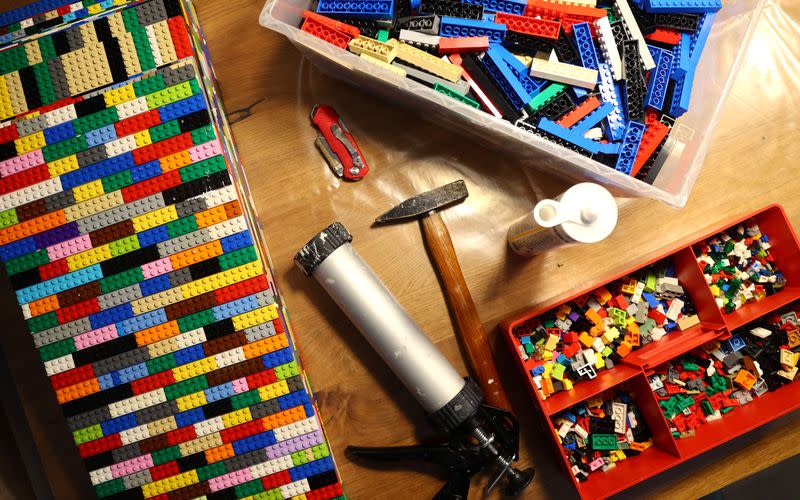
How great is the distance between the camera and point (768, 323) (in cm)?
104

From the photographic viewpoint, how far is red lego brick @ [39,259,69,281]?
921mm

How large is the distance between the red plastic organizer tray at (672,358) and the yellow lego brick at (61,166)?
2.55 feet

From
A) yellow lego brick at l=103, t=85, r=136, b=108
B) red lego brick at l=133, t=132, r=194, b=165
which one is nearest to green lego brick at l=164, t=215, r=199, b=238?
red lego brick at l=133, t=132, r=194, b=165

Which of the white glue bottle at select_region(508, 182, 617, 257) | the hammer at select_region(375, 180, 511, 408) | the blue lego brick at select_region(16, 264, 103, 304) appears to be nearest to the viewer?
the white glue bottle at select_region(508, 182, 617, 257)

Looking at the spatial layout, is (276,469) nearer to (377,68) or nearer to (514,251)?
(514,251)

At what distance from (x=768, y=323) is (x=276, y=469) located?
94 centimetres

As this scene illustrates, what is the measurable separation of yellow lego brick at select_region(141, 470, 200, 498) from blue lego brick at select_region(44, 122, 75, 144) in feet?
1.95

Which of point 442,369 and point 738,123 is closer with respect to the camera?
point 442,369

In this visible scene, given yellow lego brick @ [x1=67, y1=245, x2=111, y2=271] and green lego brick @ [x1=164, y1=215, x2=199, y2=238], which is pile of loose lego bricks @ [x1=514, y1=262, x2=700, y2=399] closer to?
green lego brick @ [x1=164, y1=215, x2=199, y2=238]

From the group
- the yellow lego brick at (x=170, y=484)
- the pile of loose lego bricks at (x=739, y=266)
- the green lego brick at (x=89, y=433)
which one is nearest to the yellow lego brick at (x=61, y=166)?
the green lego brick at (x=89, y=433)

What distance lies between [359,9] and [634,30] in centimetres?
52

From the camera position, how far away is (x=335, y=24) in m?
1.01

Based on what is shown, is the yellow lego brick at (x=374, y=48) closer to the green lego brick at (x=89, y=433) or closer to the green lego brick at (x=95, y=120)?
the green lego brick at (x=95, y=120)

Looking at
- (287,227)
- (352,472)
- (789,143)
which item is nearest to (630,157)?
(789,143)
